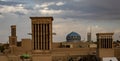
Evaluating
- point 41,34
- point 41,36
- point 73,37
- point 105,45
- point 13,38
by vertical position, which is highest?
point 41,34

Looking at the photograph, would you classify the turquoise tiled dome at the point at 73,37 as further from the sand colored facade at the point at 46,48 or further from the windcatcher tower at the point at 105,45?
the windcatcher tower at the point at 105,45

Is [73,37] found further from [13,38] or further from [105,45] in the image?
[105,45]

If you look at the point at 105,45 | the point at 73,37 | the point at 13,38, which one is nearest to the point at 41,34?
the point at 105,45

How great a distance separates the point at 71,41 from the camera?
192 ft

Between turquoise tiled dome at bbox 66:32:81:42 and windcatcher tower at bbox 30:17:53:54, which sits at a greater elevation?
windcatcher tower at bbox 30:17:53:54

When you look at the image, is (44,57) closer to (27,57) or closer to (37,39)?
(37,39)

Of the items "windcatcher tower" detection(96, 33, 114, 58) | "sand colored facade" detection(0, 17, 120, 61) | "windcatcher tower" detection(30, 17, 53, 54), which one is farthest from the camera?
"windcatcher tower" detection(96, 33, 114, 58)

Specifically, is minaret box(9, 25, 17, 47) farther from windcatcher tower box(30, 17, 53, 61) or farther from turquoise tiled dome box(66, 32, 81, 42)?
windcatcher tower box(30, 17, 53, 61)

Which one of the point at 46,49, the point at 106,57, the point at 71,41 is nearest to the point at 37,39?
the point at 46,49

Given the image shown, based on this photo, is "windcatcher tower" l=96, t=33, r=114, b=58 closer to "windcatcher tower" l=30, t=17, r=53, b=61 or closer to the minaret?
the minaret

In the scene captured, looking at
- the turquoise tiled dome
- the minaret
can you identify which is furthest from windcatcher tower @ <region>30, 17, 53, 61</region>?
the turquoise tiled dome

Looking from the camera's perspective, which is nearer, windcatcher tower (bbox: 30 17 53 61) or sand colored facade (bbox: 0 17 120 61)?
windcatcher tower (bbox: 30 17 53 61)

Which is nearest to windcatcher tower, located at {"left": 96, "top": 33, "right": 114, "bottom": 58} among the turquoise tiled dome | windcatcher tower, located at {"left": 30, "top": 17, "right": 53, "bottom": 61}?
the turquoise tiled dome

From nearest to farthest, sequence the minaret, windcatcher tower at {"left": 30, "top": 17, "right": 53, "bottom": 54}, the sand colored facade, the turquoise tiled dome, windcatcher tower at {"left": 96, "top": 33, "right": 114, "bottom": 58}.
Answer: windcatcher tower at {"left": 30, "top": 17, "right": 53, "bottom": 54}, the sand colored facade, windcatcher tower at {"left": 96, "top": 33, "right": 114, "bottom": 58}, the minaret, the turquoise tiled dome
